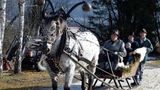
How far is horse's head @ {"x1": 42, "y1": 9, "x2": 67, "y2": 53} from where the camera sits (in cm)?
1094

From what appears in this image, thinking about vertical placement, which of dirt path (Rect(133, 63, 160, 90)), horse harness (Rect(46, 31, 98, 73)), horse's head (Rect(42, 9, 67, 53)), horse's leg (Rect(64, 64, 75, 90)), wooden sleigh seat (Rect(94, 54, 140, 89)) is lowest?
dirt path (Rect(133, 63, 160, 90))

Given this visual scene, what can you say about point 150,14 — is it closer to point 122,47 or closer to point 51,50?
point 122,47

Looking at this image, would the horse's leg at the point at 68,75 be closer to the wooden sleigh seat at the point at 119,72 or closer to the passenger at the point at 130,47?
the wooden sleigh seat at the point at 119,72

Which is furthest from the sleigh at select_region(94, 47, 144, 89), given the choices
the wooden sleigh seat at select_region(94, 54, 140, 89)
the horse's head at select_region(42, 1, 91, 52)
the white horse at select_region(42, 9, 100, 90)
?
the horse's head at select_region(42, 1, 91, 52)

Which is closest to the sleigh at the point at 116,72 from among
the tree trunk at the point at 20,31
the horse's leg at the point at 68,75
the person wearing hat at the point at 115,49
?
the person wearing hat at the point at 115,49

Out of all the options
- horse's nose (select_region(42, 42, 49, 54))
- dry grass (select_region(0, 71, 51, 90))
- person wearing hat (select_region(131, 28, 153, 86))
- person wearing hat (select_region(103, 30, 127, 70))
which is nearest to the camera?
horse's nose (select_region(42, 42, 49, 54))

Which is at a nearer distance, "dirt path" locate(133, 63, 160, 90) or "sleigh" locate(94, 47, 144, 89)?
"sleigh" locate(94, 47, 144, 89)

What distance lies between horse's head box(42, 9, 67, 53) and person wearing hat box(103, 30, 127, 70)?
137 inches

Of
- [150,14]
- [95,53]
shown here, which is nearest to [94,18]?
[150,14]

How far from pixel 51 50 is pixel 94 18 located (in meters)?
34.4

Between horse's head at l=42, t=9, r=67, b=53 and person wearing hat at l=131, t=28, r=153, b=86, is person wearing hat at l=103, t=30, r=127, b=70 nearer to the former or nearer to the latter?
person wearing hat at l=131, t=28, r=153, b=86

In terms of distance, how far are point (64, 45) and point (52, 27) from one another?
0.84m

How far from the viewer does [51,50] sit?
1160 centimetres

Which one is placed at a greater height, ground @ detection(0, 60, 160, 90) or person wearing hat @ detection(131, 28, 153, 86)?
person wearing hat @ detection(131, 28, 153, 86)
